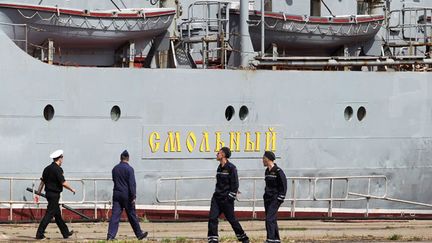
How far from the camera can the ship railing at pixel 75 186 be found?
21.4 m

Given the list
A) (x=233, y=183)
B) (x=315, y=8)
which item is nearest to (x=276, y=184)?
(x=233, y=183)

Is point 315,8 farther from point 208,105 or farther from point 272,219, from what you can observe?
point 272,219

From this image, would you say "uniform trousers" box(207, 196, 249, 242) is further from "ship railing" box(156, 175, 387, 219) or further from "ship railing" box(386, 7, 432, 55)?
"ship railing" box(386, 7, 432, 55)

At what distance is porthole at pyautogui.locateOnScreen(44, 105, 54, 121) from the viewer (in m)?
22.3

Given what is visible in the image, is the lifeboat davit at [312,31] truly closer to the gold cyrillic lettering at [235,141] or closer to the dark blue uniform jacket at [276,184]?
the gold cyrillic lettering at [235,141]

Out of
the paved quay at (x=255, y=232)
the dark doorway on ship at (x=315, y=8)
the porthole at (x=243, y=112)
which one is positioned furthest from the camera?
the dark doorway on ship at (x=315, y=8)

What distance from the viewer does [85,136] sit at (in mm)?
22625

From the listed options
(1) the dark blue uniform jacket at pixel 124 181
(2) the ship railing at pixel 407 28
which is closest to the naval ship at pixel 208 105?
(2) the ship railing at pixel 407 28

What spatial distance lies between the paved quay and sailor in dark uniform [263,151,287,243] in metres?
1.36

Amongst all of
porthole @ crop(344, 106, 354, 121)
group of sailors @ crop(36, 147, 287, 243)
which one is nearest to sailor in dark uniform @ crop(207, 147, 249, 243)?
group of sailors @ crop(36, 147, 287, 243)

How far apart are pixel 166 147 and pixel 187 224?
2.19m

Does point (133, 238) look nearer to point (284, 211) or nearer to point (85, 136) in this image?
point (85, 136)

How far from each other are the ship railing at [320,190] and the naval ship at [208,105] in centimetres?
4

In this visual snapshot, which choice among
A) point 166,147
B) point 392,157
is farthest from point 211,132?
point 392,157
